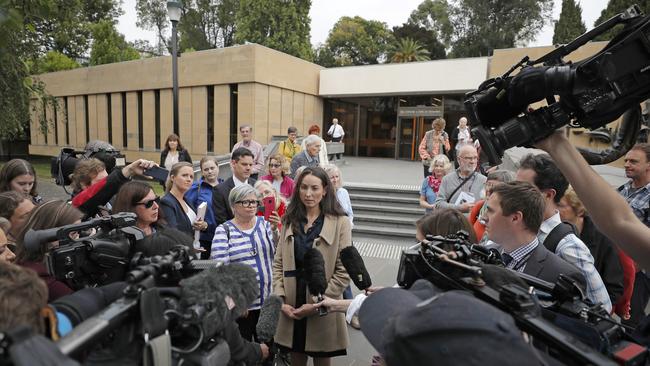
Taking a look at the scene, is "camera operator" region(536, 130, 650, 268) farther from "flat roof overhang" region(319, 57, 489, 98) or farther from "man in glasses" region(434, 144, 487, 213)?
"flat roof overhang" region(319, 57, 489, 98)

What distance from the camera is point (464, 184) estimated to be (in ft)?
15.8

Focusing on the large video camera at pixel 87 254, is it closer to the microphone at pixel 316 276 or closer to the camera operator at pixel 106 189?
the microphone at pixel 316 276

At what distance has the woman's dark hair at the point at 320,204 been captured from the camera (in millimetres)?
3154

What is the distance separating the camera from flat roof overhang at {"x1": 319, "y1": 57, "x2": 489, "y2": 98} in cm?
1660

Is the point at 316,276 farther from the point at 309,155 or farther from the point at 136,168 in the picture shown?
the point at 309,155

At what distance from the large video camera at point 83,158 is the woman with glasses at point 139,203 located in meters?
1.49

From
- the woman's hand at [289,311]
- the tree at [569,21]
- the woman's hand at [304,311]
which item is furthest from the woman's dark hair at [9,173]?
the tree at [569,21]

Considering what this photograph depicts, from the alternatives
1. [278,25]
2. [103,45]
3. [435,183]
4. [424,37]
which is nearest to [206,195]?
[435,183]

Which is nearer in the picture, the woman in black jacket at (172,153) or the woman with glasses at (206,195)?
the woman with glasses at (206,195)

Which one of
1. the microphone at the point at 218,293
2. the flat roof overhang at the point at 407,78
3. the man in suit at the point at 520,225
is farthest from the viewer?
the flat roof overhang at the point at 407,78

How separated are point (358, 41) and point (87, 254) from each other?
4330 centimetres

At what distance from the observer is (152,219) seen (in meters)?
2.92

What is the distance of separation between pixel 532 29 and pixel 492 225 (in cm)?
4446

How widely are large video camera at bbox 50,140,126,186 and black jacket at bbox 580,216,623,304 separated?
4497mm
